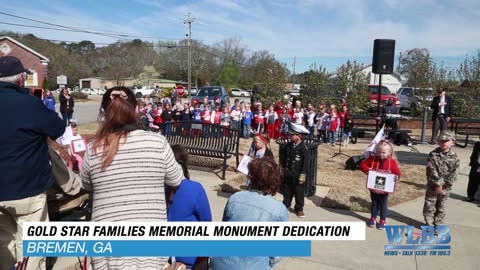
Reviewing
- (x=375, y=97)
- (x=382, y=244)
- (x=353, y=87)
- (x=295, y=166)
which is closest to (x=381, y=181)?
(x=382, y=244)

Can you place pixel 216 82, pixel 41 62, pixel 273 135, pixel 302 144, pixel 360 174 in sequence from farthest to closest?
pixel 216 82 < pixel 41 62 < pixel 273 135 < pixel 360 174 < pixel 302 144

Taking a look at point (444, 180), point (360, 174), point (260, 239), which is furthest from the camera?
point (360, 174)

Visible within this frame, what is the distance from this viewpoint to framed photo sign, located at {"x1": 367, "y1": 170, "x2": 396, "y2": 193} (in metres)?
4.75

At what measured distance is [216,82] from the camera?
203ft

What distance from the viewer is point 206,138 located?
799 centimetres

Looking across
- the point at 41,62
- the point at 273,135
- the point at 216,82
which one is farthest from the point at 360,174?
the point at 216,82

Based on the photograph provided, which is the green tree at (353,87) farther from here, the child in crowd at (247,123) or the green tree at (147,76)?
the green tree at (147,76)

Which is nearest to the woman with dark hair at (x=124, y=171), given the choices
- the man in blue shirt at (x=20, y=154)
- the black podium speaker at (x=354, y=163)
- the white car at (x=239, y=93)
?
the man in blue shirt at (x=20, y=154)

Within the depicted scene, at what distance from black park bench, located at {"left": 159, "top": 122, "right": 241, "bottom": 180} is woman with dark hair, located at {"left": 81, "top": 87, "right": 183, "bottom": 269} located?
5.42 m

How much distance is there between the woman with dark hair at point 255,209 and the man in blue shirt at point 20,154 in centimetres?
147

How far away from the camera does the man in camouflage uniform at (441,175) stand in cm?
462

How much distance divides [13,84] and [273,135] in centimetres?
1155

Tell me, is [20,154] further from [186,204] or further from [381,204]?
[381,204]

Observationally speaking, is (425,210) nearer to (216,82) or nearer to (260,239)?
(260,239)
